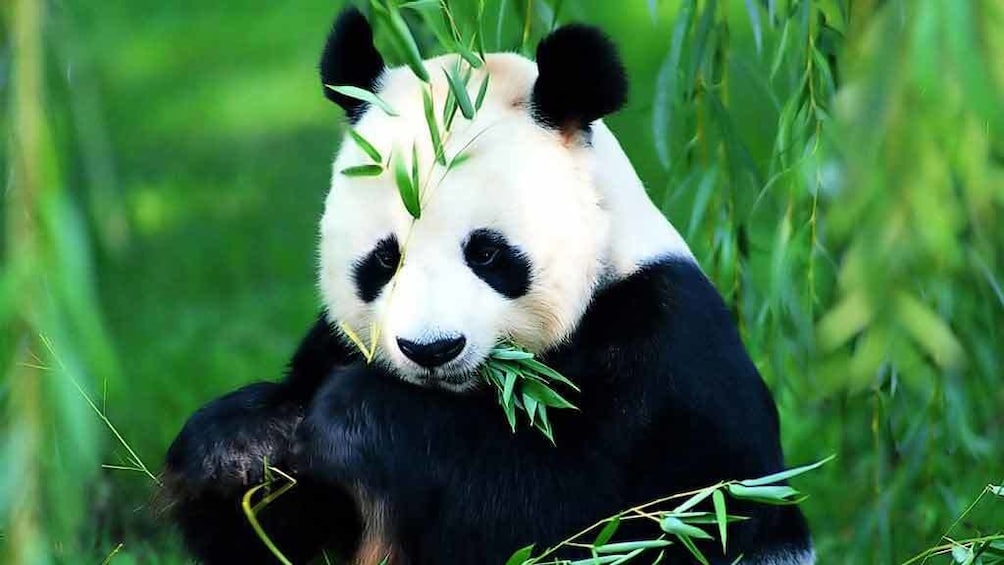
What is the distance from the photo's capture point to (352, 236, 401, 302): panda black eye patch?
8.01 ft

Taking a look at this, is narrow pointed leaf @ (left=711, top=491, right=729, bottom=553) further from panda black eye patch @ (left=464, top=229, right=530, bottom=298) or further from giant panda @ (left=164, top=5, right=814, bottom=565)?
panda black eye patch @ (left=464, top=229, right=530, bottom=298)

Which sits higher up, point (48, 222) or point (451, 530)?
point (48, 222)

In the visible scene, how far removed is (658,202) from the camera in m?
4.14

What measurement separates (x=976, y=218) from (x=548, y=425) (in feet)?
3.44

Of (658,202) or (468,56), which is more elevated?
(468,56)

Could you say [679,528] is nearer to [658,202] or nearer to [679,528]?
[679,528]

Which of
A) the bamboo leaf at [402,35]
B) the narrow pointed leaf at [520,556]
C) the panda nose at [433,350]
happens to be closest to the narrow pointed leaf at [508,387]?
the panda nose at [433,350]

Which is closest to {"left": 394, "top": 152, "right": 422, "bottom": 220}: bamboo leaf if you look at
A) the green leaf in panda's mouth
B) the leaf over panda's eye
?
the leaf over panda's eye

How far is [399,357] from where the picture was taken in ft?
7.77

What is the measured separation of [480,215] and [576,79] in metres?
0.29

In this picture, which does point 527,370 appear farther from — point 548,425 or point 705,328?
point 705,328

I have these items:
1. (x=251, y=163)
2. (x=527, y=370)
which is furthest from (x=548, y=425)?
(x=251, y=163)

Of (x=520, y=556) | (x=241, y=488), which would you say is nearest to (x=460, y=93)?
(x=520, y=556)

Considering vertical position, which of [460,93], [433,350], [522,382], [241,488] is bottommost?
[241,488]
